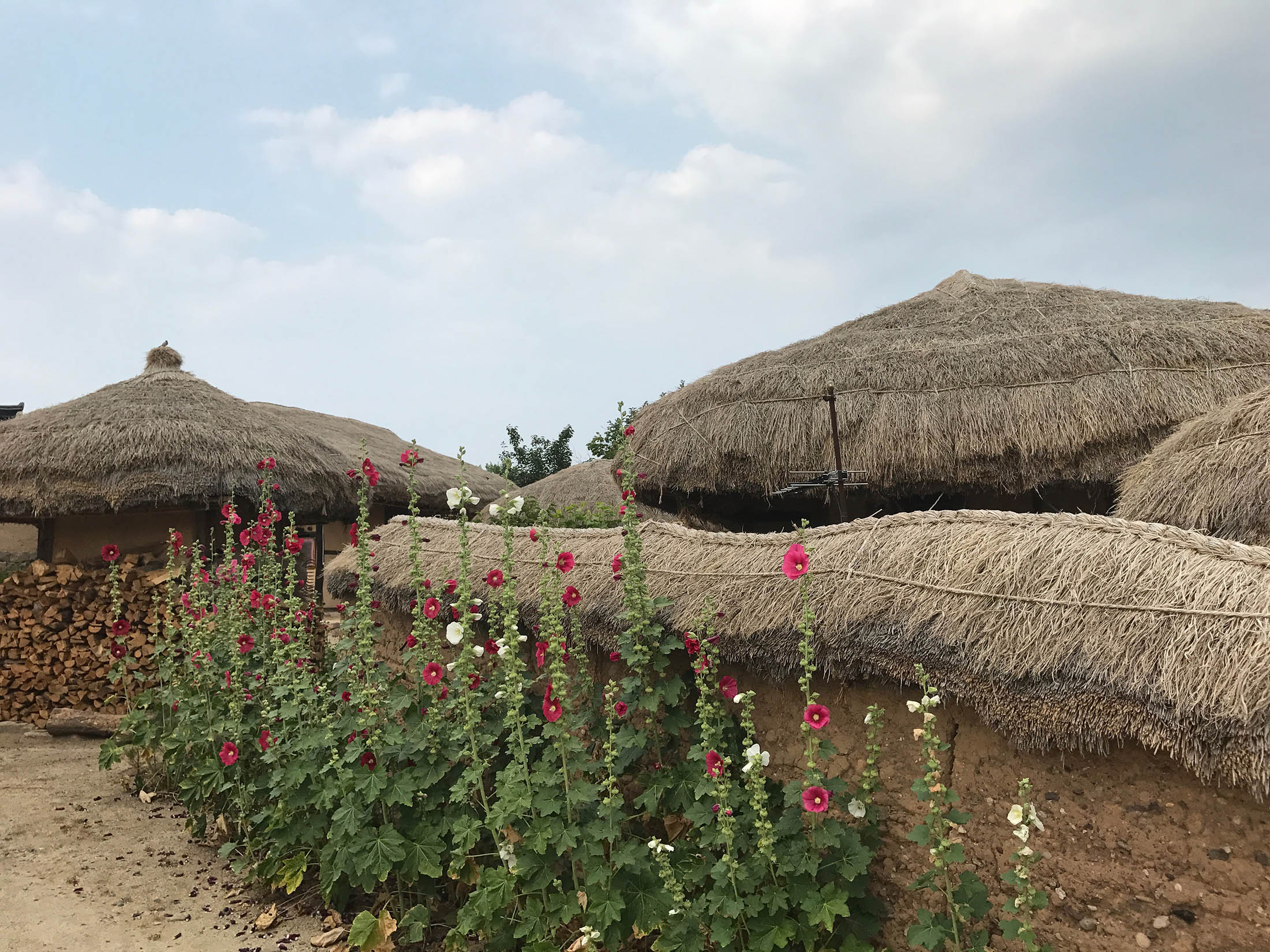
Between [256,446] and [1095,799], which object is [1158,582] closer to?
[1095,799]

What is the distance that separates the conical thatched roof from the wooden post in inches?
85.6

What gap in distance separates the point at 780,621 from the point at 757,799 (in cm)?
71

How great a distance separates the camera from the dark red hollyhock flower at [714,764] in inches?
101

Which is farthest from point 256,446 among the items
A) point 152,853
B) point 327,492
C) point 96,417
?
point 152,853

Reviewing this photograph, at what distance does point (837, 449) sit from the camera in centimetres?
680

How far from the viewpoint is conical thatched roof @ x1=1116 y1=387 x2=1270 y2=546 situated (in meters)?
3.99

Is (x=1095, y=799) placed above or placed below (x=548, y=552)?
below

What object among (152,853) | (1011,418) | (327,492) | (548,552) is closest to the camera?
(152,853)

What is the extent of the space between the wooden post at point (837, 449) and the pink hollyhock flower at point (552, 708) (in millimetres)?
4116

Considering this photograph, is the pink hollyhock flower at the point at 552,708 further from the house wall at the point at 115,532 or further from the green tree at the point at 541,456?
the green tree at the point at 541,456

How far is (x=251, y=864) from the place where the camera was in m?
3.83

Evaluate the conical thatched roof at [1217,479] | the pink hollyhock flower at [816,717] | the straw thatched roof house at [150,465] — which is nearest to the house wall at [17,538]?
the straw thatched roof house at [150,465]

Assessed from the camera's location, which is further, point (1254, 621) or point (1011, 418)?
point (1011, 418)

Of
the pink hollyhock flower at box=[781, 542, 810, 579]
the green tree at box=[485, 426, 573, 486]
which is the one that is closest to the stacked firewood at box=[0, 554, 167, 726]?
the pink hollyhock flower at box=[781, 542, 810, 579]
